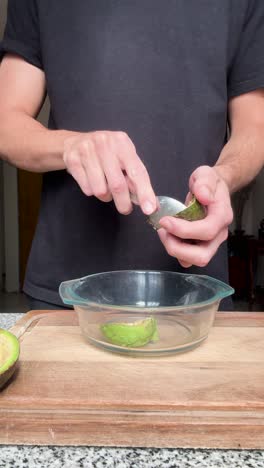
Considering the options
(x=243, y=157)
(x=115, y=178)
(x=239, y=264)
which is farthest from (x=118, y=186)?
(x=239, y=264)

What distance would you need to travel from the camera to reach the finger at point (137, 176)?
24.5 inches

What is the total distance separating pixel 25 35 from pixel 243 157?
48 cm

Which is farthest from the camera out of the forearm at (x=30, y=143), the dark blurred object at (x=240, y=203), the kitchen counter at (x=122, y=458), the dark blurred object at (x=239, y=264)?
the dark blurred object at (x=240, y=203)

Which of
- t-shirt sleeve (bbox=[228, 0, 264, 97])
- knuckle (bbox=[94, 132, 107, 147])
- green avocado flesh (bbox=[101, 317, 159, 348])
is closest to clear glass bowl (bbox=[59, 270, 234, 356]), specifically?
green avocado flesh (bbox=[101, 317, 159, 348])

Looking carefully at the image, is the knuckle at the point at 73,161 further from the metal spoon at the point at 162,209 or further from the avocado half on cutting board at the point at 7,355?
the avocado half on cutting board at the point at 7,355

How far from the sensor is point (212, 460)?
470 mm

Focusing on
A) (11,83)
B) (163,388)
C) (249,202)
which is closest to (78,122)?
(11,83)

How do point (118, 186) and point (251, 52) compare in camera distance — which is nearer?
point (118, 186)

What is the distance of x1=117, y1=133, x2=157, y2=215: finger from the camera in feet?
2.04

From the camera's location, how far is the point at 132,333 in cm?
64

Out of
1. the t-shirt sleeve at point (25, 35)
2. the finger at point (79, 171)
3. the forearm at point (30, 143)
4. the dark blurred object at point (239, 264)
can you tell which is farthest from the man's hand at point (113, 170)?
the dark blurred object at point (239, 264)

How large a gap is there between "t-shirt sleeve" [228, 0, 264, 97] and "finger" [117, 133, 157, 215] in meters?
0.43

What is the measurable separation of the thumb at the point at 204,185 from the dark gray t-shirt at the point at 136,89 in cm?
24

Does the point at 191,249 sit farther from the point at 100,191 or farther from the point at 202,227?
the point at 100,191
